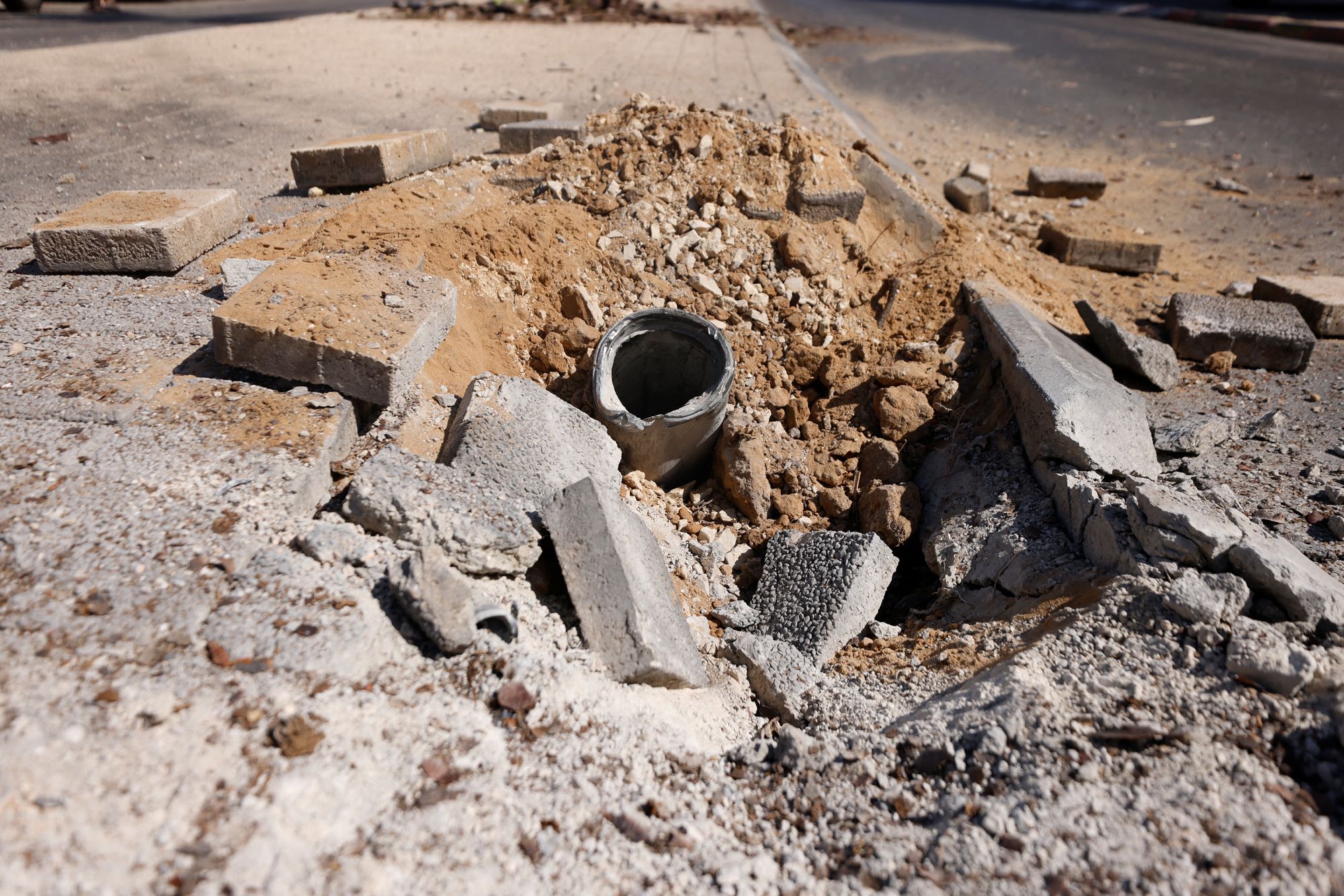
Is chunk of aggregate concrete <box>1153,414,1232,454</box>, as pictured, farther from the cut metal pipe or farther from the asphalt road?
the asphalt road

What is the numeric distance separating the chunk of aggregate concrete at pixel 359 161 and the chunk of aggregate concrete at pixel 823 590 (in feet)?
14.5

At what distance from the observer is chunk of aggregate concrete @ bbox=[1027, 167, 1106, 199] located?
8.15 m

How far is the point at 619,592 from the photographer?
2.95 meters

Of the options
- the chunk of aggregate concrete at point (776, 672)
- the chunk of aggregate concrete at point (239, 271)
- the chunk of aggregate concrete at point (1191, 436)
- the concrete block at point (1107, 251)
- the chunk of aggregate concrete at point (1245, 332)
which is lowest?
the chunk of aggregate concrete at point (776, 672)

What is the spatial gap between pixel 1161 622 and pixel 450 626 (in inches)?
94.8

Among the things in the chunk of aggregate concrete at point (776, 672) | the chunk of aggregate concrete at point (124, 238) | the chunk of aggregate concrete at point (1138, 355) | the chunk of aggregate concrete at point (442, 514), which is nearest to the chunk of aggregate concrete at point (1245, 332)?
the chunk of aggregate concrete at point (1138, 355)

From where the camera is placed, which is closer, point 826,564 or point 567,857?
point 567,857

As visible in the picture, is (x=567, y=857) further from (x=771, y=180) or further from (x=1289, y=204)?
(x=1289, y=204)

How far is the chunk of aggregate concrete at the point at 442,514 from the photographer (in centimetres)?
295

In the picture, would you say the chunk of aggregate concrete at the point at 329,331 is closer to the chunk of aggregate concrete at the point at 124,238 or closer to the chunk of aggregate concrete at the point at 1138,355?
the chunk of aggregate concrete at the point at 124,238

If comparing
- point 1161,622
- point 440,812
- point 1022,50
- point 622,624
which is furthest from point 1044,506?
point 1022,50

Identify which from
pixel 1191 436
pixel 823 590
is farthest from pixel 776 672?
pixel 1191 436

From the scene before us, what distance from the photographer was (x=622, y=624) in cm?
288

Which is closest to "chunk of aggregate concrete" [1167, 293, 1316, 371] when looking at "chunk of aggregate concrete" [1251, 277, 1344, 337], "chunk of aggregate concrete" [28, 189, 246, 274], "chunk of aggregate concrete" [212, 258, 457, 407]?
"chunk of aggregate concrete" [1251, 277, 1344, 337]
